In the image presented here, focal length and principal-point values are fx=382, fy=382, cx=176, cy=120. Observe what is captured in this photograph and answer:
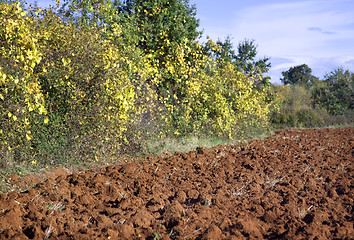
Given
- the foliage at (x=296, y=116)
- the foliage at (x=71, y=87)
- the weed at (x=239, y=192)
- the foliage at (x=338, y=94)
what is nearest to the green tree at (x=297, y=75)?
the foliage at (x=338, y=94)

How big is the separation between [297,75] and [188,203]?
52.3m

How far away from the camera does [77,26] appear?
30.1 feet

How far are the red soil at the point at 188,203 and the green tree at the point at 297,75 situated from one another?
153ft

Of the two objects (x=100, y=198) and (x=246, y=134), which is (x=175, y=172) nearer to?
(x=100, y=198)

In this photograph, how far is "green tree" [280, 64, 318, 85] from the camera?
52625 mm

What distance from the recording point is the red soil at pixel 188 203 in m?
4.28

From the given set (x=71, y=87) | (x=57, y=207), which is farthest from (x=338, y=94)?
(x=57, y=207)

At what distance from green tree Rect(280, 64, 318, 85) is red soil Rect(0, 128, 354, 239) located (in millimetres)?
46539

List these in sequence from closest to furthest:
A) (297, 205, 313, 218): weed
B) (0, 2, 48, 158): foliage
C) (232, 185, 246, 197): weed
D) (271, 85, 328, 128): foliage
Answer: (297, 205, 313, 218): weed < (232, 185, 246, 197): weed < (0, 2, 48, 158): foliage < (271, 85, 328, 128): foliage

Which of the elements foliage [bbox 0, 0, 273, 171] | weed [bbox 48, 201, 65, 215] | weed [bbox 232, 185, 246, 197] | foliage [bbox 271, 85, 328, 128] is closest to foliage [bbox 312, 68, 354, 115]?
foliage [bbox 271, 85, 328, 128]

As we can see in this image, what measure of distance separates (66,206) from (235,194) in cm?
251

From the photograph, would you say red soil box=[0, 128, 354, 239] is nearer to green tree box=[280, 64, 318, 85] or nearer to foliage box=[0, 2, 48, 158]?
foliage box=[0, 2, 48, 158]

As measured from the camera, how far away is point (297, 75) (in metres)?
54.3

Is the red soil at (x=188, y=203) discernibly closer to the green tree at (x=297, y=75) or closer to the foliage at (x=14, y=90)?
the foliage at (x=14, y=90)
